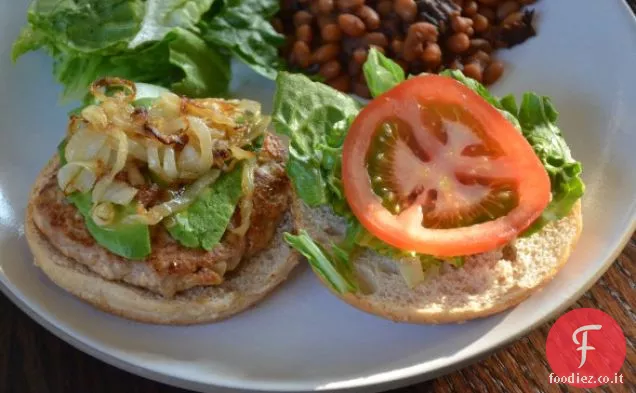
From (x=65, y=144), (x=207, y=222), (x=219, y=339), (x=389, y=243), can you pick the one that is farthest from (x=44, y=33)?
(x=389, y=243)

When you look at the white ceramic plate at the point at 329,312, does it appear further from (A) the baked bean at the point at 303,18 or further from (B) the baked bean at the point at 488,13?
(A) the baked bean at the point at 303,18

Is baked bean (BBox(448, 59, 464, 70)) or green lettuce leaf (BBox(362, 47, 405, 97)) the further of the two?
baked bean (BBox(448, 59, 464, 70))

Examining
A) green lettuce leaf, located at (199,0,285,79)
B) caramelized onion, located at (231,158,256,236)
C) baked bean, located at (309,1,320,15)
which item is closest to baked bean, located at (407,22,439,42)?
baked bean, located at (309,1,320,15)

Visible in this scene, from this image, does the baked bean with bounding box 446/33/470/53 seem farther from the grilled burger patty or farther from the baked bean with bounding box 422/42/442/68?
the grilled burger patty

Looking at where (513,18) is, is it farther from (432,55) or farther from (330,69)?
(330,69)

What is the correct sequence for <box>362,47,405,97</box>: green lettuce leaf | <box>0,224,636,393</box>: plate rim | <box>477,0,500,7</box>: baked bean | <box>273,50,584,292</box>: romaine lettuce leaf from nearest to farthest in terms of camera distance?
<box>0,224,636,393</box>: plate rim → <box>273,50,584,292</box>: romaine lettuce leaf → <box>362,47,405,97</box>: green lettuce leaf → <box>477,0,500,7</box>: baked bean

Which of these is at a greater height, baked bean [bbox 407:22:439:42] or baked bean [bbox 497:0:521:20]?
baked bean [bbox 497:0:521:20]

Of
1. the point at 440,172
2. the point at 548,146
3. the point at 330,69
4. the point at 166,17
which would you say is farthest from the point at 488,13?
the point at 166,17

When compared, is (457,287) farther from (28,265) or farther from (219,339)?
(28,265)
